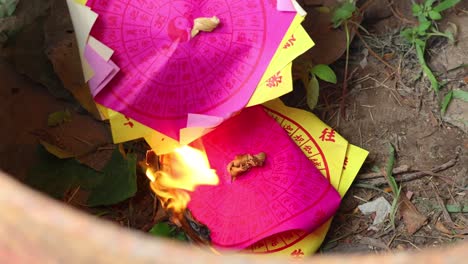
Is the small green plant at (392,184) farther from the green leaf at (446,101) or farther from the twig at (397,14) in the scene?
the twig at (397,14)

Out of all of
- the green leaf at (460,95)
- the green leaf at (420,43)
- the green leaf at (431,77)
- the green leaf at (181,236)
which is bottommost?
the green leaf at (460,95)

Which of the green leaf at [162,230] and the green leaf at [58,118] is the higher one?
the green leaf at [58,118]

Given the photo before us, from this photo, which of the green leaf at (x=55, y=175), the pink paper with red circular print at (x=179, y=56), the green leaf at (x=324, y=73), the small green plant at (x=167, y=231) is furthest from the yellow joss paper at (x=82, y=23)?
the green leaf at (x=324, y=73)

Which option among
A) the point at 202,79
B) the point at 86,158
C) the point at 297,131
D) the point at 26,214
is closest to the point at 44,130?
the point at 86,158

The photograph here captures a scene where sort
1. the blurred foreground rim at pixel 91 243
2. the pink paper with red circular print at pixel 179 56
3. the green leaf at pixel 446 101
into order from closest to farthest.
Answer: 1. the blurred foreground rim at pixel 91 243
2. the pink paper with red circular print at pixel 179 56
3. the green leaf at pixel 446 101

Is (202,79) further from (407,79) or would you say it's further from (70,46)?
(407,79)

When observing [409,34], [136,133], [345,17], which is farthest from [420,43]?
[136,133]

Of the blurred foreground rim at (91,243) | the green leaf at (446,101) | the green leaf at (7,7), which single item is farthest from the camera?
the green leaf at (446,101)

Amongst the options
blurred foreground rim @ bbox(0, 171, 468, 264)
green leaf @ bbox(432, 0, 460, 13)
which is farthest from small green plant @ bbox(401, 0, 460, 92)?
blurred foreground rim @ bbox(0, 171, 468, 264)
